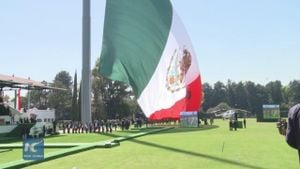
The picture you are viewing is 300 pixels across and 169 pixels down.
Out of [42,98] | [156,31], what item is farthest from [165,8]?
[42,98]

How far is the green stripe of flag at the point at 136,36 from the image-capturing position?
1441 inches

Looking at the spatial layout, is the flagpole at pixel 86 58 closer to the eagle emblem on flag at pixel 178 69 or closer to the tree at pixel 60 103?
the eagle emblem on flag at pixel 178 69

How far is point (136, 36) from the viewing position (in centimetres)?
3800

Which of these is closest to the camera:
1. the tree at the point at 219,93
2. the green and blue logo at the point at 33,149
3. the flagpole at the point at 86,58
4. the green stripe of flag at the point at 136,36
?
the green and blue logo at the point at 33,149

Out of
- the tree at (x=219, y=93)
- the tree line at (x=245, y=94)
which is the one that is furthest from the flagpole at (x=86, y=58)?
the tree at (x=219, y=93)

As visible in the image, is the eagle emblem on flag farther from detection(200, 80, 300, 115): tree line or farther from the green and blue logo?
detection(200, 80, 300, 115): tree line

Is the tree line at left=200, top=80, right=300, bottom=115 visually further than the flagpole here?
Yes

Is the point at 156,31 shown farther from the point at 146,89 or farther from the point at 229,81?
the point at 229,81

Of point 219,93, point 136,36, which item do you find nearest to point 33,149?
point 136,36

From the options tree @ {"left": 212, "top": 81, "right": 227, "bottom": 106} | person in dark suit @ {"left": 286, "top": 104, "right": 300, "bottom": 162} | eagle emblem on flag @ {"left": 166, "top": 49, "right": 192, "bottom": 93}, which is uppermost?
tree @ {"left": 212, "top": 81, "right": 227, "bottom": 106}

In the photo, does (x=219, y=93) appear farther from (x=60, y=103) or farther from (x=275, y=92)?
(x=60, y=103)

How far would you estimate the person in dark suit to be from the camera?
13.8 ft

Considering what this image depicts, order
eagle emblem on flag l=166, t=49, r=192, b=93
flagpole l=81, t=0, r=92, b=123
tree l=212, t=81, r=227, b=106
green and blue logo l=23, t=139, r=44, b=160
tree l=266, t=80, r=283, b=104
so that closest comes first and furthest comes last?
green and blue logo l=23, t=139, r=44, b=160 → eagle emblem on flag l=166, t=49, r=192, b=93 → flagpole l=81, t=0, r=92, b=123 → tree l=266, t=80, r=283, b=104 → tree l=212, t=81, r=227, b=106

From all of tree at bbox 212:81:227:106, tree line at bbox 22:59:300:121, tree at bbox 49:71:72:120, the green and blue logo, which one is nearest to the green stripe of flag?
tree line at bbox 22:59:300:121
